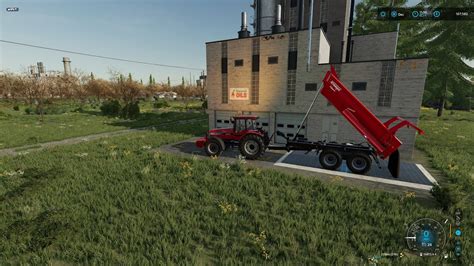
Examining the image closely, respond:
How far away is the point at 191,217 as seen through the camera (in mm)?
5816

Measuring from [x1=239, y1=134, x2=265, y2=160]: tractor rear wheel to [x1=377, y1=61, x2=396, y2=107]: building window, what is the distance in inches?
324

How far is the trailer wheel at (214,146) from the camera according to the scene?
11898mm

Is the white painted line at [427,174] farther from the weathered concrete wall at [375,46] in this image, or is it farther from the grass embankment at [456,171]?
the weathered concrete wall at [375,46]

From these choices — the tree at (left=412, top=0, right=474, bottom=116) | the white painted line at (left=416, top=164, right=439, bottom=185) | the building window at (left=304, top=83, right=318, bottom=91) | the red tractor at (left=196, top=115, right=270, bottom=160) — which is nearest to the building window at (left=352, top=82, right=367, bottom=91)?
the building window at (left=304, top=83, right=318, bottom=91)

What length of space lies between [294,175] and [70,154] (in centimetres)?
1285

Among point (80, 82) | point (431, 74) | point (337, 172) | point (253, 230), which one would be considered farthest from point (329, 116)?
point (80, 82)

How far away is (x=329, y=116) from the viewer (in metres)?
14.1

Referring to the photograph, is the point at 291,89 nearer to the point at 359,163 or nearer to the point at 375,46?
the point at 359,163

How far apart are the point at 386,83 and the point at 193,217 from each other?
1351 centimetres

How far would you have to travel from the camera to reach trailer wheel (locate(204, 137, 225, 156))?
1190cm

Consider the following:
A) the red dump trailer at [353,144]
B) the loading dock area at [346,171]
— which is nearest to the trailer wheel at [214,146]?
the loading dock area at [346,171]

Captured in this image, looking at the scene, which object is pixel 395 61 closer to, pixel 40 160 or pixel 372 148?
pixel 372 148

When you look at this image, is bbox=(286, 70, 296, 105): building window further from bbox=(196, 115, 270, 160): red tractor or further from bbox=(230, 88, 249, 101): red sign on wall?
bbox=(196, 115, 270, 160): red tractor

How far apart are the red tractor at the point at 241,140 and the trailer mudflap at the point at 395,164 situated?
594 cm
